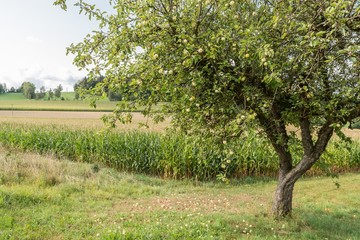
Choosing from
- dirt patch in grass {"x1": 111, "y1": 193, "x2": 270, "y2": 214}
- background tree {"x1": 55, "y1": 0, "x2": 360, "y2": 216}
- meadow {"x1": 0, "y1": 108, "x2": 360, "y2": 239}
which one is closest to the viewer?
→ background tree {"x1": 55, "y1": 0, "x2": 360, "y2": 216}

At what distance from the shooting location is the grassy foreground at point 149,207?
5.27 meters

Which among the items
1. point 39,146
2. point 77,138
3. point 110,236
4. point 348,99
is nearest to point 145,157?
point 77,138

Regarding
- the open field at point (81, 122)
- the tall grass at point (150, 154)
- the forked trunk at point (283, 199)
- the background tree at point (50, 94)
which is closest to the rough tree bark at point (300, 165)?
the forked trunk at point (283, 199)

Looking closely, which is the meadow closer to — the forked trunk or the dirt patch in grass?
the dirt patch in grass

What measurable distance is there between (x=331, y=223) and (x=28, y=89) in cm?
6916

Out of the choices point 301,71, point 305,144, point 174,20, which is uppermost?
point 174,20

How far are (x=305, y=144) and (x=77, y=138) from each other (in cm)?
995

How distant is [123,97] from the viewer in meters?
4.77

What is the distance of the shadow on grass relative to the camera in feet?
18.1

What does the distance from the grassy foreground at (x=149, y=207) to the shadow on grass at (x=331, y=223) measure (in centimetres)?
2

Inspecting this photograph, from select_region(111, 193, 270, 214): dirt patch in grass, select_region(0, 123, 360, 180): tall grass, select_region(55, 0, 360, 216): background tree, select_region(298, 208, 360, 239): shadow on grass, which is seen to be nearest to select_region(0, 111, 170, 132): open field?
select_region(0, 123, 360, 180): tall grass

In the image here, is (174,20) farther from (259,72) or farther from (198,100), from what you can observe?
(259,72)

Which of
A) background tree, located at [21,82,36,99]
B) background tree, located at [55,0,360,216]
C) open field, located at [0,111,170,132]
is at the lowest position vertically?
open field, located at [0,111,170,132]

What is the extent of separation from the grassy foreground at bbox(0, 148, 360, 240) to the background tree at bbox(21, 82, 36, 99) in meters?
61.3
